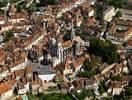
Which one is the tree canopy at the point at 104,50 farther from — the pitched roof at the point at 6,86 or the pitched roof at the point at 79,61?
the pitched roof at the point at 6,86

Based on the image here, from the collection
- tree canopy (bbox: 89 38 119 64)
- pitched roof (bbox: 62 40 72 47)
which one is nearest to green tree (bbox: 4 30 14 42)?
pitched roof (bbox: 62 40 72 47)

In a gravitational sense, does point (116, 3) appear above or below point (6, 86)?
above

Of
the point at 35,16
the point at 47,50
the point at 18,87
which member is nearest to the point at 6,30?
the point at 35,16

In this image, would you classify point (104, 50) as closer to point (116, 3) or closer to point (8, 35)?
point (8, 35)

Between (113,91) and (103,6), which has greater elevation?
(103,6)

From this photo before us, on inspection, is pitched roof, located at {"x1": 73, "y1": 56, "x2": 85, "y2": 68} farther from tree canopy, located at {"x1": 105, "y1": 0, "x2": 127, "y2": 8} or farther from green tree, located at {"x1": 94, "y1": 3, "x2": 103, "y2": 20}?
tree canopy, located at {"x1": 105, "y1": 0, "x2": 127, "y2": 8}

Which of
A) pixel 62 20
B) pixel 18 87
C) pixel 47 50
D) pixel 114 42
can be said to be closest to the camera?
pixel 18 87

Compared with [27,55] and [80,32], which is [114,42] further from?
[27,55]

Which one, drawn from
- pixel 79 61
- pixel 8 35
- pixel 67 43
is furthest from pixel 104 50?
pixel 8 35

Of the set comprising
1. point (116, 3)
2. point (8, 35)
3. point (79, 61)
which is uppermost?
point (116, 3)

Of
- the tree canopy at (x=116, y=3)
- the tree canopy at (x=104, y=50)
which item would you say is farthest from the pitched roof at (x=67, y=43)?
the tree canopy at (x=116, y=3)

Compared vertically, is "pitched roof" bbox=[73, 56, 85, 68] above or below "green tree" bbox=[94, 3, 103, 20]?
below
